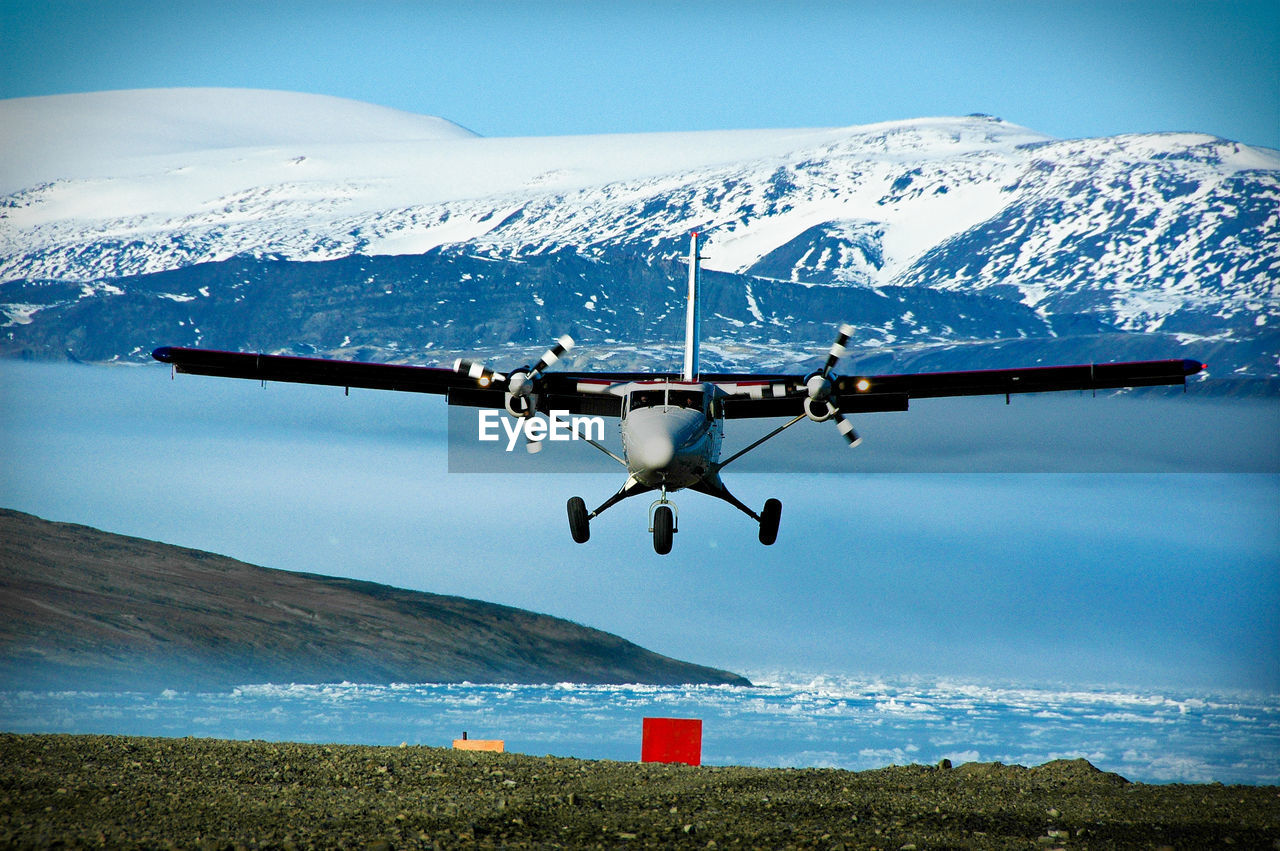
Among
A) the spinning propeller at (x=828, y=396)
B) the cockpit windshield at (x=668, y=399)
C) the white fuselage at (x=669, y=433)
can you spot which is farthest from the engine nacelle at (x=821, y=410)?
the cockpit windshield at (x=668, y=399)

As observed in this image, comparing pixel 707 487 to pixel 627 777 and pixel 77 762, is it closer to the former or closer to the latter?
pixel 627 777

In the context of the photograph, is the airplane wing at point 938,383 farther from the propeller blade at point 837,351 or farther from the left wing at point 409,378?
the left wing at point 409,378

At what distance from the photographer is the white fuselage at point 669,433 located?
2861 centimetres

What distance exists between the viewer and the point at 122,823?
16.7 metres

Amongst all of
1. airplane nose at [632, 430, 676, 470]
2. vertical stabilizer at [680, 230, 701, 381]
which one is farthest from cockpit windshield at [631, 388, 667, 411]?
vertical stabilizer at [680, 230, 701, 381]

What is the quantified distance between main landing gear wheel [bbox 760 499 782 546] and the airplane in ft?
0.10

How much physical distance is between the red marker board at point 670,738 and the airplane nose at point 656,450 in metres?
6.48

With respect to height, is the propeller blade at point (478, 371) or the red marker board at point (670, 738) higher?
the propeller blade at point (478, 371)

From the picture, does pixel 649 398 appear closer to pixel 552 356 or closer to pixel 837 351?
pixel 552 356

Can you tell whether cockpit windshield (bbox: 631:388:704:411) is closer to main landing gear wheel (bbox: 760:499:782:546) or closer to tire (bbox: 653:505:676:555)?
tire (bbox: 653:505:676:555)

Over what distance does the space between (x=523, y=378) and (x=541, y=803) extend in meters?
14.4

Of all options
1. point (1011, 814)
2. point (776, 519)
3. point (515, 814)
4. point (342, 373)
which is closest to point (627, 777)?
point (515, 814)

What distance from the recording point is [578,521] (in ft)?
108

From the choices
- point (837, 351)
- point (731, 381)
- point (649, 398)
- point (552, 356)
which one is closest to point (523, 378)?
point (552, 356)
